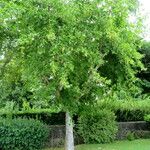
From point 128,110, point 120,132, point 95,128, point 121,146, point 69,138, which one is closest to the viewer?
point 69,138

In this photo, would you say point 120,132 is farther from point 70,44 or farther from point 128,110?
point 70,44

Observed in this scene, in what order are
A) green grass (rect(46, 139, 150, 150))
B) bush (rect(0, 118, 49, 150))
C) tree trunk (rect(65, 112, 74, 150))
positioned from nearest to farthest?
bush (rect(0, 118, 49, 150))
tree trunk (rect(65, 112, 74, 150))
green grass (rect(46, 139, 150, 150))

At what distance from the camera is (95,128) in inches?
711

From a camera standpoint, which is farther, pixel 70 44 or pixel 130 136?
pixel 130 136

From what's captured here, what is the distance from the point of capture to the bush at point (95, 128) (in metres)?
18.0

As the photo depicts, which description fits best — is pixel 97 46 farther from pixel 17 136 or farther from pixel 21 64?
pixel 17 136

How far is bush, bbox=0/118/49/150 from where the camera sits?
51.1ft

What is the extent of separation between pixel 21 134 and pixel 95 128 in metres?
3.46

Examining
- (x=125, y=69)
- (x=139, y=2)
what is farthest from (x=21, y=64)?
(x=139, y=2)

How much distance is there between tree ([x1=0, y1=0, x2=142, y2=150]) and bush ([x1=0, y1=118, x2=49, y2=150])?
168 cm

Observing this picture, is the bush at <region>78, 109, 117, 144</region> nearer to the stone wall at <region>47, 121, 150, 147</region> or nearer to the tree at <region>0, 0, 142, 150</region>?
the stone wall at <region>47, 121, 150, 147</region>

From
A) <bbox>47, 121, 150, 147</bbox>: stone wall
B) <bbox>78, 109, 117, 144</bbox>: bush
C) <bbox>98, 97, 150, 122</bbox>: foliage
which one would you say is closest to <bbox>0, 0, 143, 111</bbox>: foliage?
<bbox>78, 109, 117, 144</bbox>: bush

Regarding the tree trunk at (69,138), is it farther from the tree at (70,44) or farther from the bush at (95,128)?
the bush at (95,128)

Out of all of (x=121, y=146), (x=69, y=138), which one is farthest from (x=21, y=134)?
(x=121, y=146)
